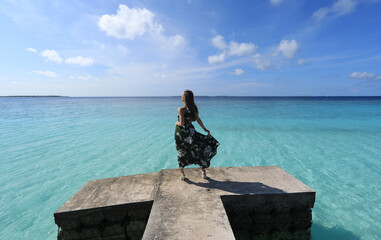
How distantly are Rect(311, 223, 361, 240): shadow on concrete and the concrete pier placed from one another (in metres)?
0.93

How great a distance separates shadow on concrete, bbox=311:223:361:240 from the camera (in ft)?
13.9

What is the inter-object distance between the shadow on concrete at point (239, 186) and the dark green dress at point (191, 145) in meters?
0.42

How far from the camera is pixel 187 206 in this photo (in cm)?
309

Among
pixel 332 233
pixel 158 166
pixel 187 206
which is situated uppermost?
pixel 187 206

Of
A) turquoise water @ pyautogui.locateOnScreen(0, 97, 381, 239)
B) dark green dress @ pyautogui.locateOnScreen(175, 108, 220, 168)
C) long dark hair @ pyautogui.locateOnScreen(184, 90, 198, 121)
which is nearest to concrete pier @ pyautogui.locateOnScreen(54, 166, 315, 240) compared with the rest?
dark green dress @ pyautogui.locateOnScreen(175, 108, 220, 168)

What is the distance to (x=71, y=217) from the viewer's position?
312 centimetres

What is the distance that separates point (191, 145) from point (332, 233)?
13.8 feet

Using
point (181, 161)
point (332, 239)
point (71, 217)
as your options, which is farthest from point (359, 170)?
point (71, 217)

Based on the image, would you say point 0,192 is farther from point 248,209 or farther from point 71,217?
point 248,209

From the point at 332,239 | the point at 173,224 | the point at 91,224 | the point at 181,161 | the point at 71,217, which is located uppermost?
the point at 181,161

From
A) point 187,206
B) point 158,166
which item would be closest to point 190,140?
point 187,206

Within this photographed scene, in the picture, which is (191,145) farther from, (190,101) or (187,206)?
(187,206)

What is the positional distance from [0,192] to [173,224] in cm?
739

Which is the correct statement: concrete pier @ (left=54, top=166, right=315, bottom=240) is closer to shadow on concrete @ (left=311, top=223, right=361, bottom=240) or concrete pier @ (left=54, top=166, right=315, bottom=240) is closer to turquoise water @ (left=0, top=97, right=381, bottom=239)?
shadow on concrete @ (left=311, top=223, right=361, bottom=240)
